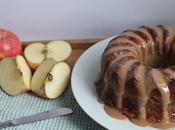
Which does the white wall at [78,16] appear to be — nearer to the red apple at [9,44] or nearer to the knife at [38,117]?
the red apple at [9,44]

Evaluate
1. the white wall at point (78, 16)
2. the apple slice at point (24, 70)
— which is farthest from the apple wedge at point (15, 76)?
the white wall at point (78, 16)

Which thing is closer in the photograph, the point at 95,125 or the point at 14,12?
the point at 95,125

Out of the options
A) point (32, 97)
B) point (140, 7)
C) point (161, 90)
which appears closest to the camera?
point (161, 90)

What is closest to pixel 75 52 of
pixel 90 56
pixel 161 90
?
pixel 90 56

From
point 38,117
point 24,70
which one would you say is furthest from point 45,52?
point 38,117

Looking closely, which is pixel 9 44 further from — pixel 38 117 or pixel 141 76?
pixel 141 76

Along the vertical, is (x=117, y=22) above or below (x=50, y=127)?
above

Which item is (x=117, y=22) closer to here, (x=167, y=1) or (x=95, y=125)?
(x=167, y=1)
